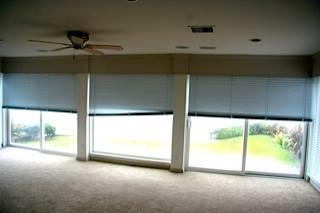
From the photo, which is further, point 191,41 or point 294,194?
point 294,194

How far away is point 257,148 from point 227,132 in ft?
2.26

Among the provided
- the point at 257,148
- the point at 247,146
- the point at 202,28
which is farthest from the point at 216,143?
the point at 202,28

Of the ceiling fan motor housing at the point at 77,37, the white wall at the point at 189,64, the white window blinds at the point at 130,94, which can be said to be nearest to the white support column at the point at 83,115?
the white window blinds at the point at 130,94

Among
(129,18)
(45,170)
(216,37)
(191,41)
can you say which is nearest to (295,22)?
(216,37)

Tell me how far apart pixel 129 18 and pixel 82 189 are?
287 cm

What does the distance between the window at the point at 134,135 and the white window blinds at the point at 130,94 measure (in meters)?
0.20

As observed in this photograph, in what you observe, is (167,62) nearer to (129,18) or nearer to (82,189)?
(129,18)

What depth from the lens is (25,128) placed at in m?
6.58

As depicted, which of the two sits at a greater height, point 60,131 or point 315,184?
point 60,131

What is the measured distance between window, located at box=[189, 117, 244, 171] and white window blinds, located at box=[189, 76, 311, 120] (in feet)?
0.84

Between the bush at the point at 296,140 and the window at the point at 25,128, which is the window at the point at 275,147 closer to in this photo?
the bush at the point at 296,140

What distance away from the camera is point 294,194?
4082mm

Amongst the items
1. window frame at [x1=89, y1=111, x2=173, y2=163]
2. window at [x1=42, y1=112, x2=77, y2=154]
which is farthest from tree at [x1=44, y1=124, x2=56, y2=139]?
window frame at [x1=89, y1=111, x2=173, y2=163]

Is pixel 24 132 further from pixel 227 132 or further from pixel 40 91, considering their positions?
pixel 227 132
